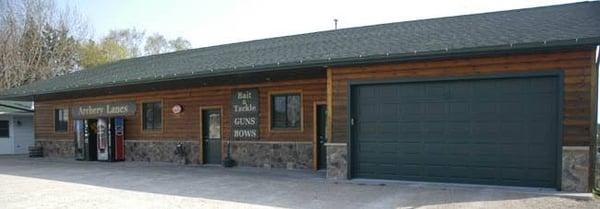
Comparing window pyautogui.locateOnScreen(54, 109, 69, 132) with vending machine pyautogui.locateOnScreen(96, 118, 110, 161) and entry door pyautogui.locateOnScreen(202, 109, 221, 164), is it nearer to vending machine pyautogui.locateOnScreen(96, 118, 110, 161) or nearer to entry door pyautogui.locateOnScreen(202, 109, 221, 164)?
vending machine pyautogui.locateOnScreen(96, 118, 110, 161)

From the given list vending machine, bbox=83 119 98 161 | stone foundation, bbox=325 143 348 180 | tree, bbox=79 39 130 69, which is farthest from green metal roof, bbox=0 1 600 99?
tree, bbox=79 39 130 69

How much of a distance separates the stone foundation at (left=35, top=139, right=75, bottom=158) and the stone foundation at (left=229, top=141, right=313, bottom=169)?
8.39m

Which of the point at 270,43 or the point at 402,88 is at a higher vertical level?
the point at 270,43

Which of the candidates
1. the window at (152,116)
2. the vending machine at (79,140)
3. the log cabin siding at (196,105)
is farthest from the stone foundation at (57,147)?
the window at (152,116)

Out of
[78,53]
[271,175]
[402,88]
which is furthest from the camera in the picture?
[78,53]

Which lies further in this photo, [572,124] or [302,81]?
A: [302,81]

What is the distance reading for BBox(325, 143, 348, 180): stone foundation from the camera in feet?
37.1

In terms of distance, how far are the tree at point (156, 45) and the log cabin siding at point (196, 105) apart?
28.5 m

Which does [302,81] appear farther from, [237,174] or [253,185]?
[253,185]

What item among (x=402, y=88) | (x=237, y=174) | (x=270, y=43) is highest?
(x=270, y=43)

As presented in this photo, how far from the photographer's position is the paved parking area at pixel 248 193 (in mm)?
8430

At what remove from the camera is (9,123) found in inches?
1007

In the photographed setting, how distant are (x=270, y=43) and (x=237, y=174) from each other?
524 cm

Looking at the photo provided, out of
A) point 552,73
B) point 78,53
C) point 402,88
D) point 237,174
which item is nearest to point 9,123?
point 78,53
